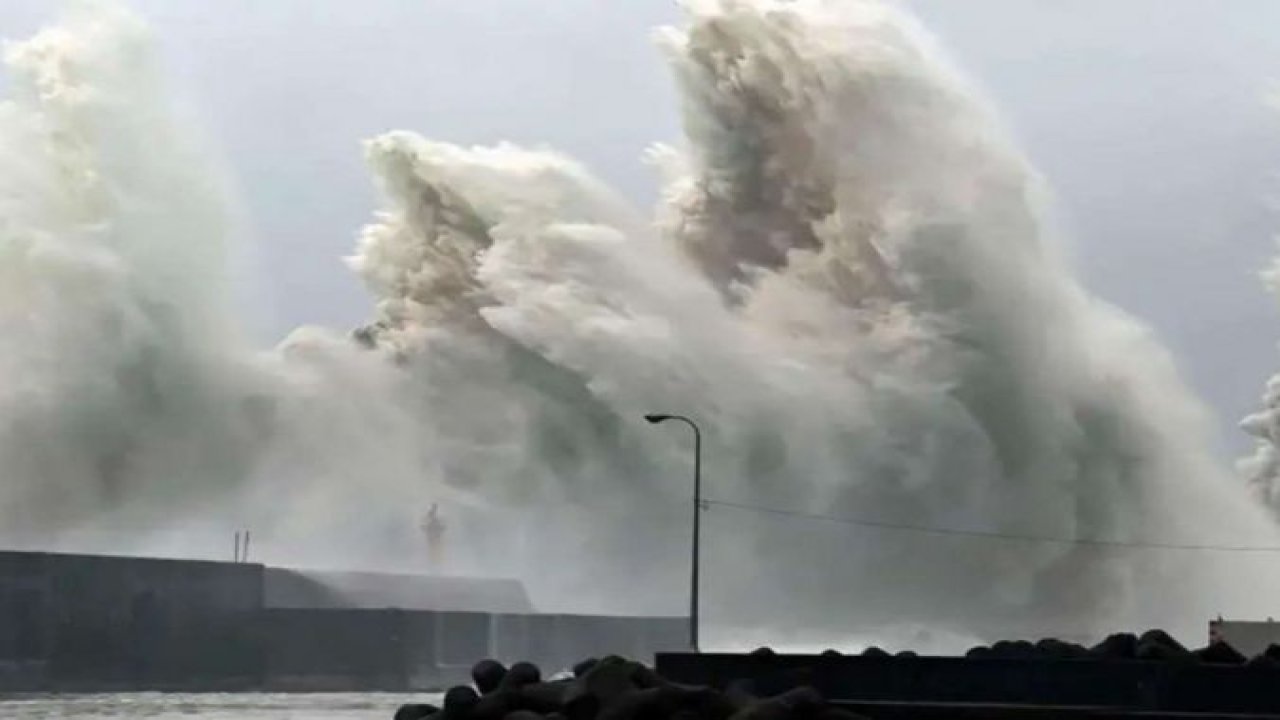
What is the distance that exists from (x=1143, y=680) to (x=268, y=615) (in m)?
58.5

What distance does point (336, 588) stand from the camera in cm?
8169

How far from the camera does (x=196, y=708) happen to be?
47.0m

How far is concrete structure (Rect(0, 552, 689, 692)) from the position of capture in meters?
66.6

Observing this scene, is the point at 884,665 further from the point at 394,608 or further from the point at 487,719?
the point at 394,608

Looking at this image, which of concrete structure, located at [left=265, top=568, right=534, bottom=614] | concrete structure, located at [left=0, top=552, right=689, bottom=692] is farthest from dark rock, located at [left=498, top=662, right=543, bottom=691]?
concrete structure, located at [left=265, top=568, right=534, bottom=614]

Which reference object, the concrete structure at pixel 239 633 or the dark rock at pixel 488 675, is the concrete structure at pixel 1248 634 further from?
the dark rock at pixel 488 675

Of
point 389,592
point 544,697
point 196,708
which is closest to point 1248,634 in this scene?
point 196,708

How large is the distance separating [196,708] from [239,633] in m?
24.3

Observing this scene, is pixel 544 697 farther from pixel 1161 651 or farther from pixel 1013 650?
pixel 1013 650

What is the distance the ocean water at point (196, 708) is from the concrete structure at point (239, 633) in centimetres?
702

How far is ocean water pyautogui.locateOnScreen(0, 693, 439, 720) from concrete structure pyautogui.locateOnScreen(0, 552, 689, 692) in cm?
702

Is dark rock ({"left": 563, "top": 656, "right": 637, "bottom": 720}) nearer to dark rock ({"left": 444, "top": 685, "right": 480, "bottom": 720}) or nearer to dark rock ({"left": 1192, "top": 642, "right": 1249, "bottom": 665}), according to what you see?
dark rock ({"left": 444, "top": 685, "right": 480, "bottom": 720})

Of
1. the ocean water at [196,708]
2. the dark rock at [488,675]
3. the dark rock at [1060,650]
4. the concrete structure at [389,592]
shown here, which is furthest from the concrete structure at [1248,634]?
the dark rock at [488,675]

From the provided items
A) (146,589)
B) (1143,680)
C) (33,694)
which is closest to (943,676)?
(1143,680)
